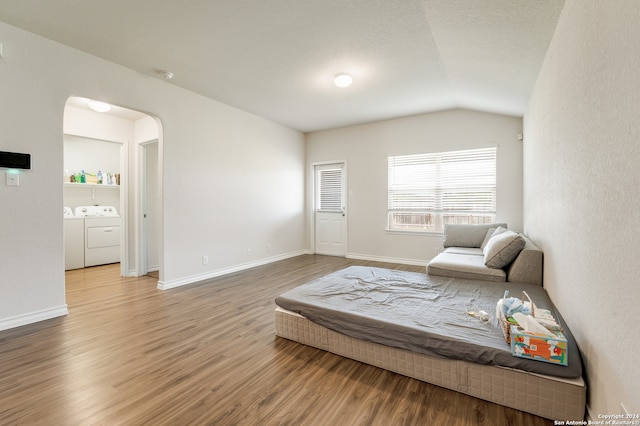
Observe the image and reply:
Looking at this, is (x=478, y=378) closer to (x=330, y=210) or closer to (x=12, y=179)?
(x=12, y=179)

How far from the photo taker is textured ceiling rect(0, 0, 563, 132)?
7.45 ft

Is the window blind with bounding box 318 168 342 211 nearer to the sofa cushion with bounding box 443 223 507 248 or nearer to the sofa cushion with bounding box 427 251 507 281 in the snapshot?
the sofa cushion with bounding box 443 223 507 248

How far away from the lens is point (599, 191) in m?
1.36

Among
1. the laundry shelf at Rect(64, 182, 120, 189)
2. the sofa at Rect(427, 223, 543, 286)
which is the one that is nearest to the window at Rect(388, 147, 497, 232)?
the sofa at Rect(427, 223, 543, 286)

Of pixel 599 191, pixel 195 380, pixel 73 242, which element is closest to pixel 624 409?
pixel 599 191

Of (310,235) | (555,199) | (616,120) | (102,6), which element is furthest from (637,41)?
(310,235)

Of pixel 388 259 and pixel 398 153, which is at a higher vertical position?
pixel 398 153

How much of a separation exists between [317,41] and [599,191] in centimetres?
253

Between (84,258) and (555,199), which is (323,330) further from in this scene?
(84,258)

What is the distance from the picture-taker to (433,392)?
171 cm

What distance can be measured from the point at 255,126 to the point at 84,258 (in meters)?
3.90

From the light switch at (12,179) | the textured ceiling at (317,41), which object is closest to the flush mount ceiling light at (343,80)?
the textured ceiling at (317,41)

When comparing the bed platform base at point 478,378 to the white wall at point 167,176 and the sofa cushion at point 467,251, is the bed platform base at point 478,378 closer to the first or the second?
the sofa cushion at point 467,251

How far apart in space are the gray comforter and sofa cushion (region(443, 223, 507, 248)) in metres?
1.71
